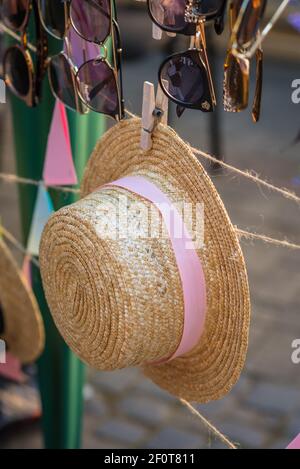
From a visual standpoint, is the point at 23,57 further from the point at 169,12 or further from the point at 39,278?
the point at 39,278

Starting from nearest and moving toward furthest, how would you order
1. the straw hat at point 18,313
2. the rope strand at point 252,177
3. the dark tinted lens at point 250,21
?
the dark tinted lens at point 250,21 → the rope strand at point 252,177 → the straw hat at point 18,313

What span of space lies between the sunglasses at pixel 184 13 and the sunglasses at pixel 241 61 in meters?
0.02

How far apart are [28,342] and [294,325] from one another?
4.35ft

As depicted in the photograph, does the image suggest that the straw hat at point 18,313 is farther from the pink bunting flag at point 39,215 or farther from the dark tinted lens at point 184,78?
the dark tinted lens at point 184,78

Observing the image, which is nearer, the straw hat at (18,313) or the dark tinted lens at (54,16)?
the dark tinted lens at (54,16)

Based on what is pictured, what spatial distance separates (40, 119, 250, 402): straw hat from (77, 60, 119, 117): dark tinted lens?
0.14ft

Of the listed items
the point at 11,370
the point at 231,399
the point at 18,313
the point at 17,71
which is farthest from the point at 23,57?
the point at 231,399

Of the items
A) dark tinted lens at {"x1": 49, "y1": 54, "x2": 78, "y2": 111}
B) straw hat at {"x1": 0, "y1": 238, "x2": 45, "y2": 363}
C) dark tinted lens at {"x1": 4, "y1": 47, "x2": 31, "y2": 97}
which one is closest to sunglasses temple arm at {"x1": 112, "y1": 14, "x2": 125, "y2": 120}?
dark tinted lens at {"x1": 49, "y1": 54, "x2": 78, "y2": 111}

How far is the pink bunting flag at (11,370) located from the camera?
2.08m

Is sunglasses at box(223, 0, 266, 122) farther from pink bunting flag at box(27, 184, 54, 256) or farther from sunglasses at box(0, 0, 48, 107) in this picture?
pink bunting flag at box(27, 184, 54, 256)

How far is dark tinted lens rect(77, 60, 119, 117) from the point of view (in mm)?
1124

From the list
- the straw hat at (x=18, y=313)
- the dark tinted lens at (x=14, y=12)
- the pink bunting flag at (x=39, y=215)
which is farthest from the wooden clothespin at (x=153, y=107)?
the straw hat at (x=18, y=313)

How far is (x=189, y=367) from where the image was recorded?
1.18 meters
